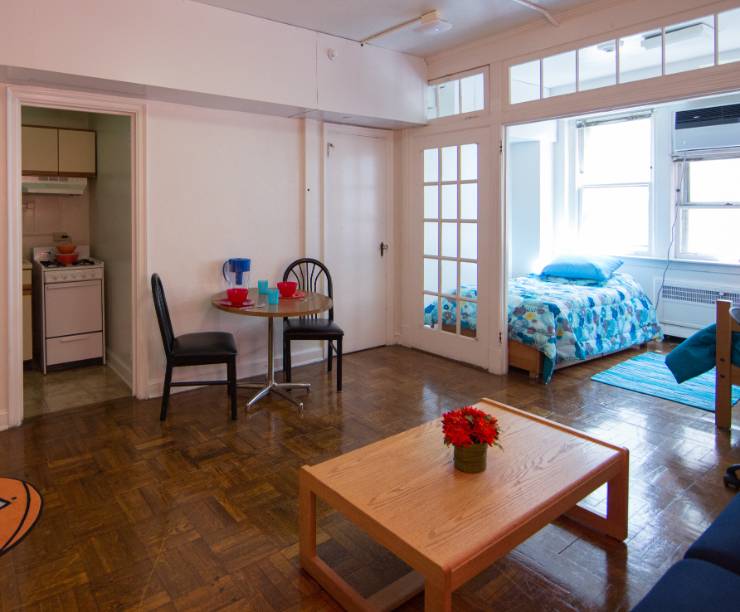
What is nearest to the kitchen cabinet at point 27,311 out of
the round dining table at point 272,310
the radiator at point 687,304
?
the round dining table at point 272,310

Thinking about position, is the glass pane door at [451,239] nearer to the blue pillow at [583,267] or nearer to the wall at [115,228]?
the blue pillow at [583,267]

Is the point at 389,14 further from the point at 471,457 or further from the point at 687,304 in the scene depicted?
the point at 687,304

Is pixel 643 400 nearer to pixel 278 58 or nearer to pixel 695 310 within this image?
pixel 695 310

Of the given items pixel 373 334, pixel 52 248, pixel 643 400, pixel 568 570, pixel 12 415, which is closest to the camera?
pixel 568 570

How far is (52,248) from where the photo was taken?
5.00m

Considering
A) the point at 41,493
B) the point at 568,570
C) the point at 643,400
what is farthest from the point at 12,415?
the point at 643,400

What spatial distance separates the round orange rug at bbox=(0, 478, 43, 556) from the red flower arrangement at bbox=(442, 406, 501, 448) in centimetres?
177

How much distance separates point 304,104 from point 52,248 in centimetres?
266

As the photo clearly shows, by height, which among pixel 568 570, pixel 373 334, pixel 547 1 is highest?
pixel 547 1

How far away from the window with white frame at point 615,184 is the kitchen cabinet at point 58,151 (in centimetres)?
507

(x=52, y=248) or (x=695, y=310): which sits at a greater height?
(x=52, y=248)

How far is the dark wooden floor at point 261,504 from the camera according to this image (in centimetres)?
198

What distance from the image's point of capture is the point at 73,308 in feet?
15.3

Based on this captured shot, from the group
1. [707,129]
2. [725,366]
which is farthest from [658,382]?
[707,129]
